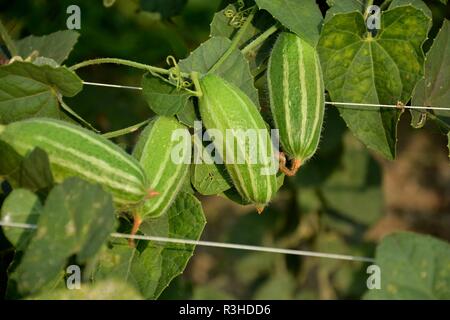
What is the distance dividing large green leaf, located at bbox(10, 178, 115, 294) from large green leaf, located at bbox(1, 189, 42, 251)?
0.06 metres

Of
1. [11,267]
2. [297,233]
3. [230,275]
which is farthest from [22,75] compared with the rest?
[230,275]

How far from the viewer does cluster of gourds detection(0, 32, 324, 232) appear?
4.04 ft

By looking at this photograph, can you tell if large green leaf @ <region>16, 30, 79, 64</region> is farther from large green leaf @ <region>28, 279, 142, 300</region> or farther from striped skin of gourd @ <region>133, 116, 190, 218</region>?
large green leaf @ <region>28, 279, 142, 300</region>

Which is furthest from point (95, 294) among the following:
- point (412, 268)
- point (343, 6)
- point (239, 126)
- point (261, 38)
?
point (343, 6)

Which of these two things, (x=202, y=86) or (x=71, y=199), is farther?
(x=202, y=86)

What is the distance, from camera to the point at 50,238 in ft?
3.64

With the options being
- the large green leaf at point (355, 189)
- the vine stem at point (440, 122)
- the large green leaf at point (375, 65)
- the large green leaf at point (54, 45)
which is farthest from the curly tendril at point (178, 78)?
the large green leaf at point (355, 189)

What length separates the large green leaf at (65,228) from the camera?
1097 mm

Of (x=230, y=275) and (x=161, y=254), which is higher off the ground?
(x=161, y=254)

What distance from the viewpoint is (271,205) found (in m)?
3.02

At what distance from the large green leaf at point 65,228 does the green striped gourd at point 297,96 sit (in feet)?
1.42

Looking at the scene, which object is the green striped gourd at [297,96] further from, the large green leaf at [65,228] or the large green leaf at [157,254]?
the large green leaf at [65,228]
